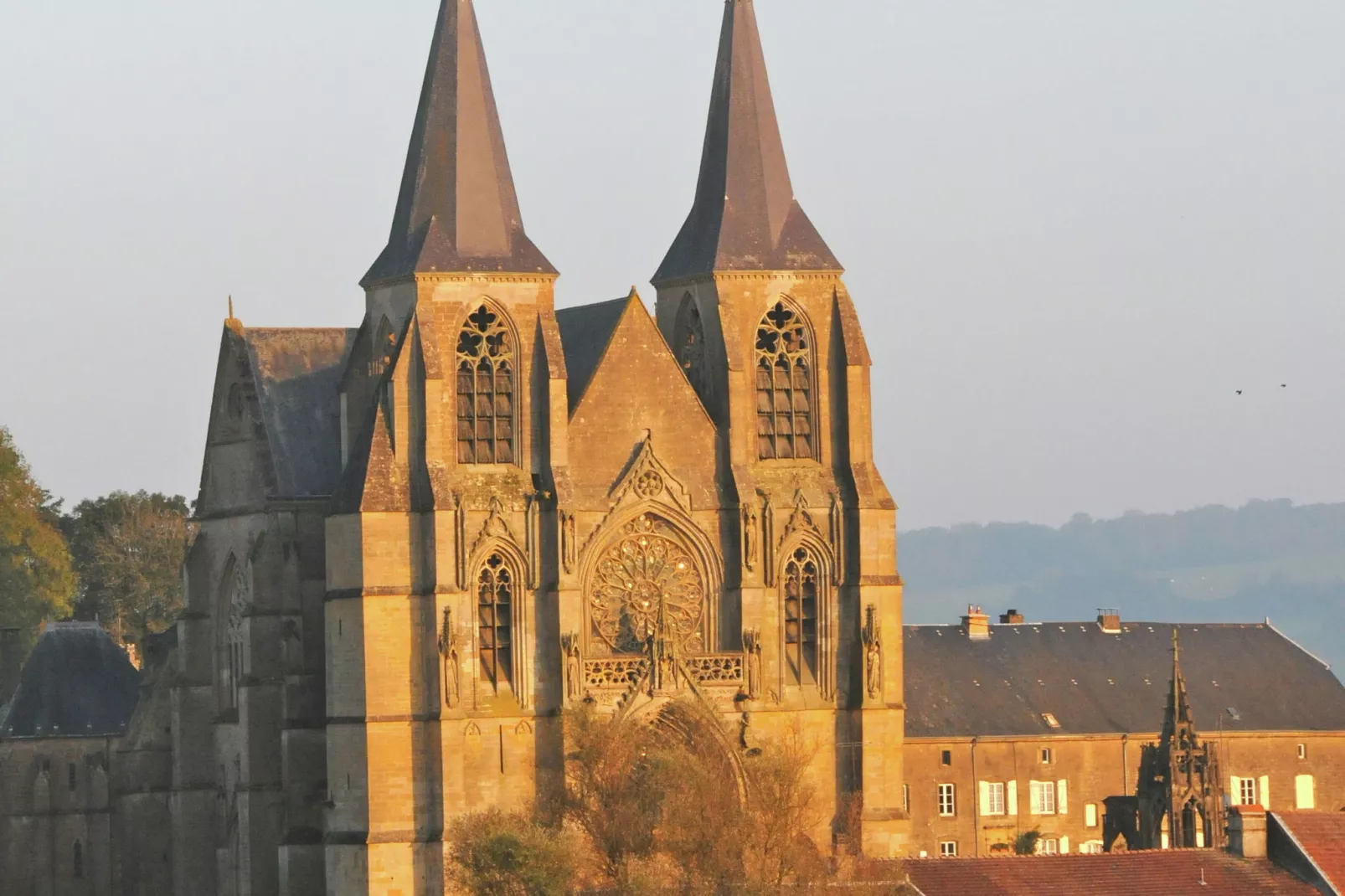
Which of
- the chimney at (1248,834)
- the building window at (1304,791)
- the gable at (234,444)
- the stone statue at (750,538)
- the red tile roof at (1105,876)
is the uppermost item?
the gable at (234,444)

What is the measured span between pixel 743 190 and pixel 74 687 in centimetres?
2156

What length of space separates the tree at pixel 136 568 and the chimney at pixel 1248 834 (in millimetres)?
57138

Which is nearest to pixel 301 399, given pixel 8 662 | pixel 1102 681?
pixel 8 662

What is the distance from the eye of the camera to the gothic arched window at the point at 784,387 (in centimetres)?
7462

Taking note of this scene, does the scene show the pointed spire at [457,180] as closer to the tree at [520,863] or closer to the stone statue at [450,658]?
the stone statue at [450,658]

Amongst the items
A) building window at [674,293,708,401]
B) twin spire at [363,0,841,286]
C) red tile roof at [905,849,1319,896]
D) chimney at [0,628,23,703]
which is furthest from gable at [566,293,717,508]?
chimney at [0,628,23,703]

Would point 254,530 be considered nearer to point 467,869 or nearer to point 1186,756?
point 467,869

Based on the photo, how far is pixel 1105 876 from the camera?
2485 inches

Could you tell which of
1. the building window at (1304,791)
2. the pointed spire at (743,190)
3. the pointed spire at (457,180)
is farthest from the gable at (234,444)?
the building window at (1304,791)

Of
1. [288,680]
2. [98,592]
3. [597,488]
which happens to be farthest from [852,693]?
[98,592]

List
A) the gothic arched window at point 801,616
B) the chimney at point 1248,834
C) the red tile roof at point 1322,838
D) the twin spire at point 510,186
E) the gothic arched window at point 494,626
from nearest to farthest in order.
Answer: the red tile roof at point 1322,838 → the chimney at point 1248,834 → the gothic arched window at point 494,626 → the twin spire at point 510,186 → the gothic arched window at point 801,616

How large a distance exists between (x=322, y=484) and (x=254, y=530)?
1.77 m

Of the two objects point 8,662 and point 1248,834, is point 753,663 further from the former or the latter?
point 8,662

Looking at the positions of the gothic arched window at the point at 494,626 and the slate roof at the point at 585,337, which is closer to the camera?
the gothic arched window at the point at 494,626
